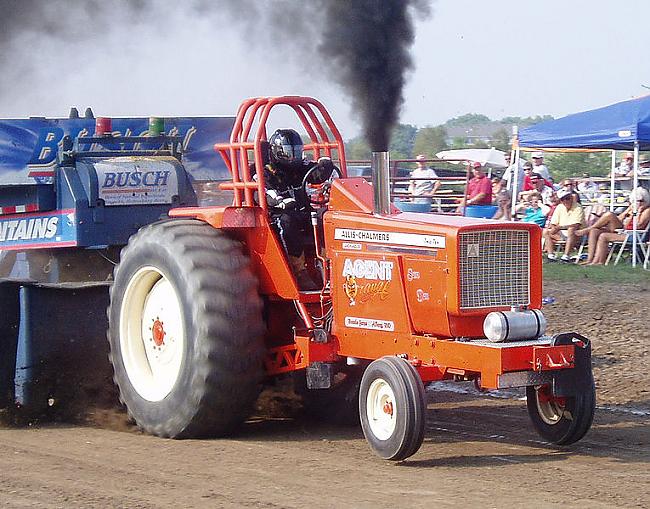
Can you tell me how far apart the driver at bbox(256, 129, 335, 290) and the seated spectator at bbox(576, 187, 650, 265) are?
8.42m

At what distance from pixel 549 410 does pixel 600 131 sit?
9184 mm

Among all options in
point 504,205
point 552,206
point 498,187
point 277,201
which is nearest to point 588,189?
point 498,187

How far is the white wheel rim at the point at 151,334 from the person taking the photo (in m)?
6.96

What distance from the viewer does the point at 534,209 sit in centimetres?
1703

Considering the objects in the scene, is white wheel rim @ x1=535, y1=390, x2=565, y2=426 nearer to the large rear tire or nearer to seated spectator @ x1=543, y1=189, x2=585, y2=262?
the large rear tire

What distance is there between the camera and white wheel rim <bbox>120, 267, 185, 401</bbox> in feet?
22.8

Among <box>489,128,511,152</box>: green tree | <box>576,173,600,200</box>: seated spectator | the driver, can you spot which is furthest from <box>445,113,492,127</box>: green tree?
the driver

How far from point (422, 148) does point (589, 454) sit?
1121 inches

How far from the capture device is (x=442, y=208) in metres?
16.6

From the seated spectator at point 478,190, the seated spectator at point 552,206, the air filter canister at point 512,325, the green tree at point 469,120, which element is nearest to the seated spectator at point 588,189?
the seated spectator at point 552,206

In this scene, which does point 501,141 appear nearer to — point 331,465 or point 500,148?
point 500,148

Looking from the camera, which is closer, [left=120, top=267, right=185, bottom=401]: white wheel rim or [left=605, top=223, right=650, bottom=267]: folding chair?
[left=120, top=267, right=185, bottom=401]: white wheel rim

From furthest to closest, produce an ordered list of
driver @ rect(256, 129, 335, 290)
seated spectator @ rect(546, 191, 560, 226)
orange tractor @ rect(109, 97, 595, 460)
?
seated spectator @ rect(546, 191, 560, 226) → driver @ rect(256, 129, 335, 290) → orange tractor @ rect(109, 97, 595, 460)

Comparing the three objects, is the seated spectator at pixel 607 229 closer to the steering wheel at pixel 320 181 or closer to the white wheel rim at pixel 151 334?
the steering wheel at pixel 320 181
